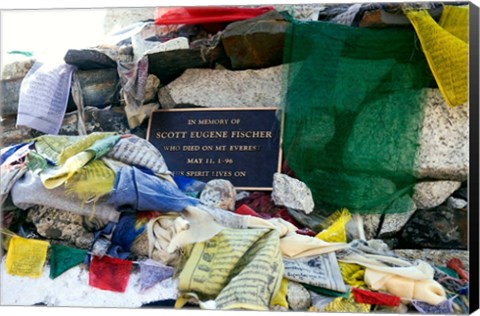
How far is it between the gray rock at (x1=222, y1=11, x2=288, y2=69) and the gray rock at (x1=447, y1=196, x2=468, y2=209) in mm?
1403

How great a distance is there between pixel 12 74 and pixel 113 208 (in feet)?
4.81

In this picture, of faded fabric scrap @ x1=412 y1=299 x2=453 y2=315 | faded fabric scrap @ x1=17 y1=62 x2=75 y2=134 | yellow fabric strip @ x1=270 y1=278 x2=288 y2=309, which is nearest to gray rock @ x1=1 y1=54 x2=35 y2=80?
faded fabric scrap @ x1=17 y1=62 x2=75 y2=134

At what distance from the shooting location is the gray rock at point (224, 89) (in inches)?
247

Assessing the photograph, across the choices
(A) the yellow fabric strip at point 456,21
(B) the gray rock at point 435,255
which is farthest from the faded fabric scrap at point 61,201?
(A) the yellow fabric strip at point 456,21

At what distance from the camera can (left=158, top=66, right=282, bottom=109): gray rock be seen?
6285mm

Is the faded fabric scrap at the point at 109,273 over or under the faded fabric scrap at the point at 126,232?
under

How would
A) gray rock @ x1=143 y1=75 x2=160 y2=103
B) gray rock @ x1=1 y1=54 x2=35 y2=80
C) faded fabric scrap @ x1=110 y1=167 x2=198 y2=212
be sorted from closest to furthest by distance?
faded fabric scrap @ x1=110 y1=167 x2=198 y2=212 < gray rock @ x1=143 y1=75 x2=160 y2=103 < gray rock @ x1=1 y1=54 x2=35 y2=80

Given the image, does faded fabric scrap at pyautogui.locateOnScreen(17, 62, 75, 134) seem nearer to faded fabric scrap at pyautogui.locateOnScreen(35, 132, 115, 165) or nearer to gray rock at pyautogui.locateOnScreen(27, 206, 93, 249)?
faded fabric scrap at pyautogui.locateOnScreen(35, 132, 115, 165)

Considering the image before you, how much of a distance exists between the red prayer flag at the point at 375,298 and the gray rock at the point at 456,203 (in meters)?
0.84

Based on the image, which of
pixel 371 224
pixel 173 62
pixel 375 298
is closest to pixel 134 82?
pixel 173 62

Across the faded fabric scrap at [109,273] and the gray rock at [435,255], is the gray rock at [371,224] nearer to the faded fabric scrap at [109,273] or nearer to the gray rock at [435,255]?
the gray rock at [435,255]

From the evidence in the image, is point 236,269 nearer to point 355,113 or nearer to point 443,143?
point 355,113

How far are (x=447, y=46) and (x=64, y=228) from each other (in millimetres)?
2499

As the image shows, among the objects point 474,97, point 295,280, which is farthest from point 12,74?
point 474,97
